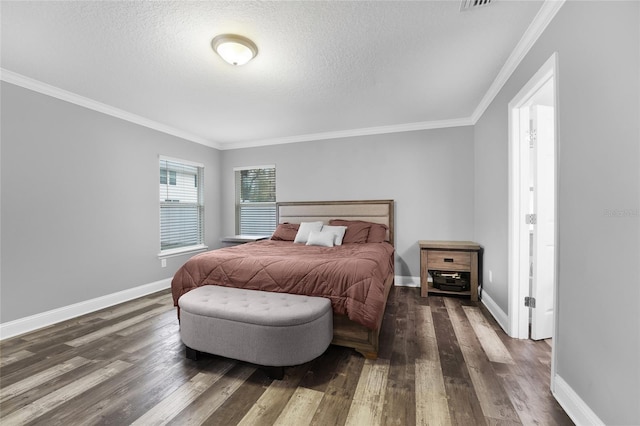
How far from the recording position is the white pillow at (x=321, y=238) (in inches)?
137

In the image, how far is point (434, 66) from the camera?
2.42 m

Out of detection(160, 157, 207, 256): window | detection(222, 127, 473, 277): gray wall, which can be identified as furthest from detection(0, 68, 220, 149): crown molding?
detection(222, 127, 473, 277): gray wall

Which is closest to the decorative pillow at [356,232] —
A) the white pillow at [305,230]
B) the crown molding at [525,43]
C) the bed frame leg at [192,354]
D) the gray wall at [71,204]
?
the white pillow at [305,230]

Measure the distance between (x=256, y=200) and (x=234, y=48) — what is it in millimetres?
3348

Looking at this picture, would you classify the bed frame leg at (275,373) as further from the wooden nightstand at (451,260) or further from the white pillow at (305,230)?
the wooden nightstand at (451,260)

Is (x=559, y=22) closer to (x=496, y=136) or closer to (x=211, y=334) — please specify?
(x=496, y=136)

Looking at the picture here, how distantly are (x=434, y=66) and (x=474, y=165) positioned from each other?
1.88m

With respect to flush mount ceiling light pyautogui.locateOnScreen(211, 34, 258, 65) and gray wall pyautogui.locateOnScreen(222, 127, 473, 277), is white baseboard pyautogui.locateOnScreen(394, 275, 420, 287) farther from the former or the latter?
flush mount ceiling light pyautogui.locateOnScreen(211, 34, 258, 65)

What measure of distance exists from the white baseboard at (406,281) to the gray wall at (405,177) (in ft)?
0.20

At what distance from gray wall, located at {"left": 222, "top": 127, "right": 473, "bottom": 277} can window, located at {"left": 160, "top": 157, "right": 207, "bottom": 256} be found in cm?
171

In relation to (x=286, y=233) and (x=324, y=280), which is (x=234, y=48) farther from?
(x=286, y=233)

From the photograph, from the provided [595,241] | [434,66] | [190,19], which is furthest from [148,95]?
[595,241]

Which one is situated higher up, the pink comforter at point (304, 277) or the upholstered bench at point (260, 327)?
the pink comforter at point (304, 277)

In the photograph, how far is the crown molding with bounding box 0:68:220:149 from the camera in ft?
8.30
